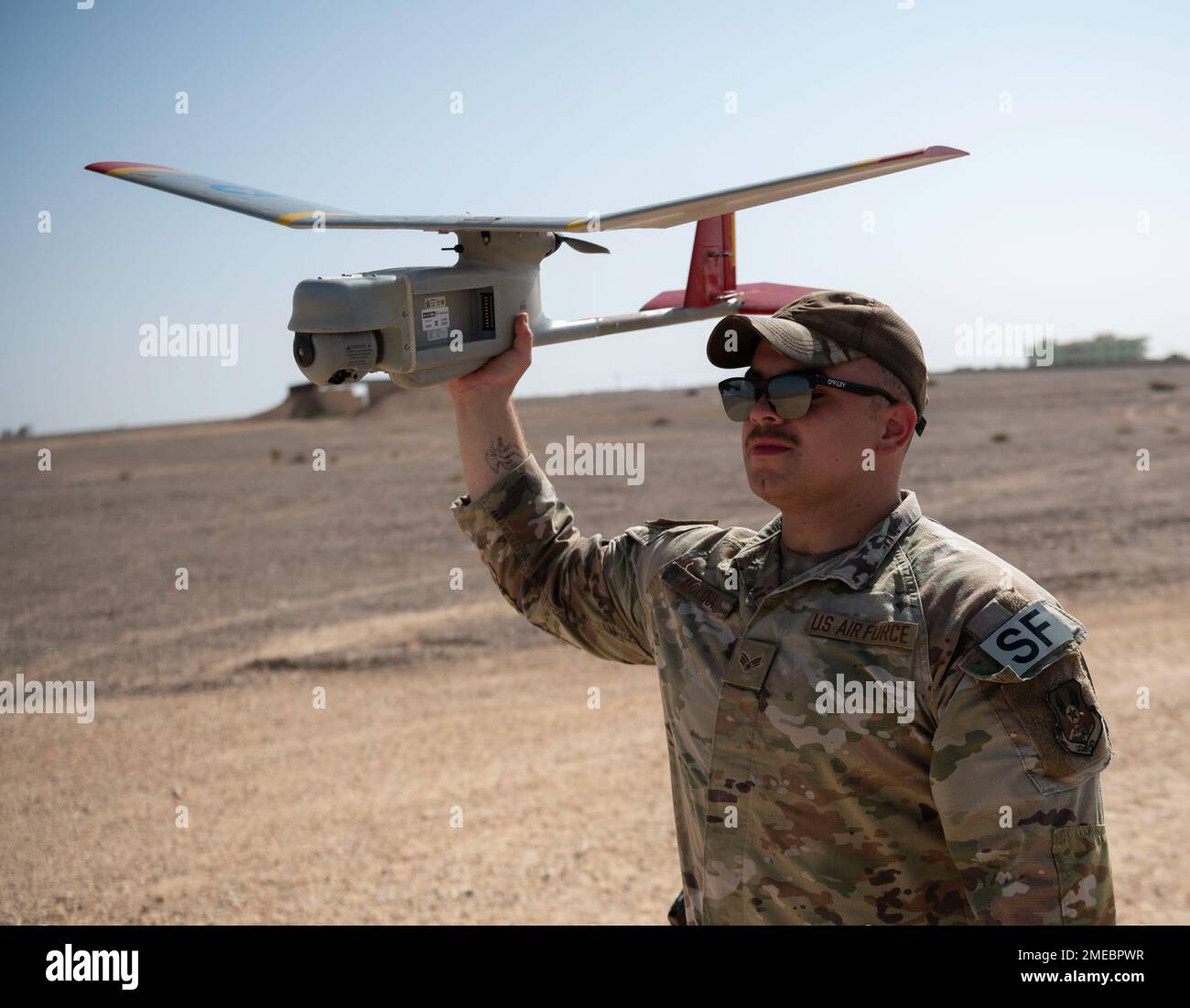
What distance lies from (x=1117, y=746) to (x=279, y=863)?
6.31m

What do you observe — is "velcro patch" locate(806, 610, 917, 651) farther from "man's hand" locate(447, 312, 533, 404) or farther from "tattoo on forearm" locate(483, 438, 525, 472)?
"man's hand" locate(447, 312, 533, 404)

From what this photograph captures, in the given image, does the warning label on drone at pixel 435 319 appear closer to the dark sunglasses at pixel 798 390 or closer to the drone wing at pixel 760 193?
the drone wing at pixel 760 193

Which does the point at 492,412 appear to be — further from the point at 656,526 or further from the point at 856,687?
the point at 856,687

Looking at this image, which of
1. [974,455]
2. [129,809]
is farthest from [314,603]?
[974,455]

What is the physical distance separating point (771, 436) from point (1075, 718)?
0.97m

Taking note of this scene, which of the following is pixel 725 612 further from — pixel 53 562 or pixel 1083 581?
pixel 53 562

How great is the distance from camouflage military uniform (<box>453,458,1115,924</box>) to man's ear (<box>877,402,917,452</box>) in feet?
0.54

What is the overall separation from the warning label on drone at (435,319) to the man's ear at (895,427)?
1.30 meters

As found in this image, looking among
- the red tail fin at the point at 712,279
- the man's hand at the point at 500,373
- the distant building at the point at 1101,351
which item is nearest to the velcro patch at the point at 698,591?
the man's hand at the point at 500,373

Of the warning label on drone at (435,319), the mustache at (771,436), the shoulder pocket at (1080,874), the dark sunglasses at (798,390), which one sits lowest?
the shoulder pocket at (1080,874)

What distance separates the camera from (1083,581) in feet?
45.5

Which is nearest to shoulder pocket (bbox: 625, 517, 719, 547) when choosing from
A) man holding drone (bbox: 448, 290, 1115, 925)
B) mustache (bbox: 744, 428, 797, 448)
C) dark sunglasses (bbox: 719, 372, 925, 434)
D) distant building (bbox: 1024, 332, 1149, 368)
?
man holding drone (bbox: 448, 290, 1115, 925)

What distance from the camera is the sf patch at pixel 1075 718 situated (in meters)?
2.27

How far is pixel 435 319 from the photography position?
10.3ft
